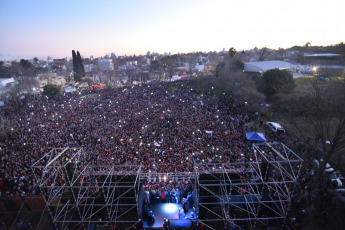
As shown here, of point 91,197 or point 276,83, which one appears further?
point 276,83

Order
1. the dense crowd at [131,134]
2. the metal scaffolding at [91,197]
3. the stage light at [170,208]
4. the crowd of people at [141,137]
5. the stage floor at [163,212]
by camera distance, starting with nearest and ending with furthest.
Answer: the metal scaffolding at [91,197]
the stage floor at [163,212]
the stage light at [170,208]
the crowd of people at [141,137]
the dense crowd at [131,134]

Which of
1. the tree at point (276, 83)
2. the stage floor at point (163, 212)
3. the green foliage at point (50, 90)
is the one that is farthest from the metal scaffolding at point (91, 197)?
the green foliage at point (50, 90)

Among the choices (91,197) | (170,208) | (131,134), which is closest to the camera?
(91,197)

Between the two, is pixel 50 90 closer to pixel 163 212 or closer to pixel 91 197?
pixel 91 197

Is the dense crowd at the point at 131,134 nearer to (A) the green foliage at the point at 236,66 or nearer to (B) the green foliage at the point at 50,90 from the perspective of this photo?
(B) the green foliage at the point at 50,90

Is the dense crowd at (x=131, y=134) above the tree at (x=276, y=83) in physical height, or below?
below

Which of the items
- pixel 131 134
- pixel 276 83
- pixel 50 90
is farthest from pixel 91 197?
pixel 50 90

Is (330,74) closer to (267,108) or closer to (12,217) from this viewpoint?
(267,108)
